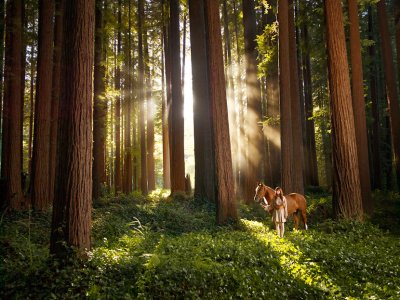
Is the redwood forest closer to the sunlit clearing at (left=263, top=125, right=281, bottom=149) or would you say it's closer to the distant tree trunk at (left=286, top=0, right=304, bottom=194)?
the distant tree trunk at (left=286, top=0, right=304, bottom=194)

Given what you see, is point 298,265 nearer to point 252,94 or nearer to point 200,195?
point 200,195

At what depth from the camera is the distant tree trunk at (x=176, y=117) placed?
60.0ft

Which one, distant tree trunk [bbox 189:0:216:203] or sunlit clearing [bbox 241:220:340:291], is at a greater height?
distant tree trunk [bbox 189:0:216:203]

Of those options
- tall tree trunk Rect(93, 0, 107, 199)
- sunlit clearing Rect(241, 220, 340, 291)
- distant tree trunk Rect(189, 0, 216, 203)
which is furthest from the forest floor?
distant tree trunk Rect(189, 0, 216, 203)

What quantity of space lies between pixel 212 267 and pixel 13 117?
37.2 feet

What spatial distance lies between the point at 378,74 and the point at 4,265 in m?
31.4

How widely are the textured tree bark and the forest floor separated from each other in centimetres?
319

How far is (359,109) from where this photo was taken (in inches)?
597

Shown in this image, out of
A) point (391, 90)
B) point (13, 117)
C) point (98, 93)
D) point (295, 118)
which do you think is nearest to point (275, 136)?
point (295, 118)

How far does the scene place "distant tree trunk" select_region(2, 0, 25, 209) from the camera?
13289 mm

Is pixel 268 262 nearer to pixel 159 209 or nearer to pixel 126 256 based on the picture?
pixel 126 256

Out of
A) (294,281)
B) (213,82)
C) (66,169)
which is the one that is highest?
(213,82)

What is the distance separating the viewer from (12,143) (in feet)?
44.6

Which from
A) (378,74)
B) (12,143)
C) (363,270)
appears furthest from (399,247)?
(378,74)
